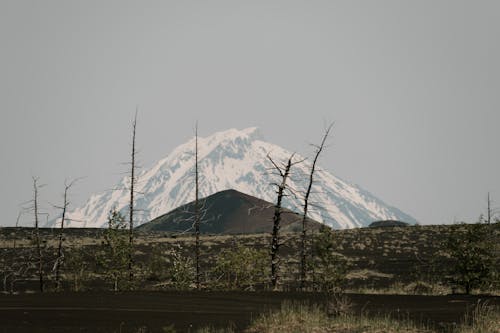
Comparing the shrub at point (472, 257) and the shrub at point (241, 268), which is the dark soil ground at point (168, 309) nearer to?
the shrub at point (472, 257)

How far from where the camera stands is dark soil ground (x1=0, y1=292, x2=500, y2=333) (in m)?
16.3

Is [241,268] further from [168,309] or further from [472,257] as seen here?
[168,309]

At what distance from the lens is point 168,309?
20062mm

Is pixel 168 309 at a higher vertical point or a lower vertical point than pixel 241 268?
lower

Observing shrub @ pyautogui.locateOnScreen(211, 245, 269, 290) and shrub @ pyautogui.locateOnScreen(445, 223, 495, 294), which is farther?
shrub @ pyautogui.locateOnScreen(211, 245, 269, 290)

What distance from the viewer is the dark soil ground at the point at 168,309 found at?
1627 cm

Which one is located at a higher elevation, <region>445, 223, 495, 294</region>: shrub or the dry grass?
<region>445, 223, 495, 294</region>: shrub

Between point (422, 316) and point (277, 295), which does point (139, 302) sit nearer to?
point (277, 295)

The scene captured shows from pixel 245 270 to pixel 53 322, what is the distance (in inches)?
855

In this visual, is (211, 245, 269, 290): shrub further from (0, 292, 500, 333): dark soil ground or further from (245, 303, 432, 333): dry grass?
(245, 303, 432, 333): dry grass

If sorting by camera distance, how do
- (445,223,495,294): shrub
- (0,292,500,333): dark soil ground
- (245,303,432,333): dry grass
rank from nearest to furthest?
(245,303,432,333): dry grass → (0,292,500,333): dark soil ground → (445,223,495,294): shrub

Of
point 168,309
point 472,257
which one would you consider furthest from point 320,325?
point 472,257

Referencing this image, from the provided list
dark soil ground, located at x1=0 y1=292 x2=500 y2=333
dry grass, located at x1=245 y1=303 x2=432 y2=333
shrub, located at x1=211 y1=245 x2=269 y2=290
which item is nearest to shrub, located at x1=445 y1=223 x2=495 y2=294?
dark soil ground, located at x1=0 y1=292 x2=500 y2=333

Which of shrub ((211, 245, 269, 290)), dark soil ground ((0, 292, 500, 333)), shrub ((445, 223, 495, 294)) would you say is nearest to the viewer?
dark soil ground ((0, 292, 500, 333))
